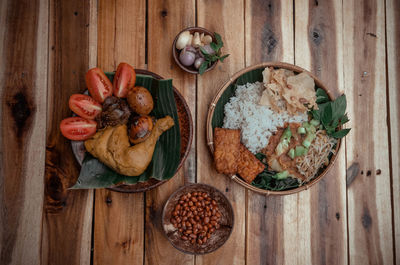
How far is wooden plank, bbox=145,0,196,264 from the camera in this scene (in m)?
2.02

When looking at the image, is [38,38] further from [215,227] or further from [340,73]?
[340,73]

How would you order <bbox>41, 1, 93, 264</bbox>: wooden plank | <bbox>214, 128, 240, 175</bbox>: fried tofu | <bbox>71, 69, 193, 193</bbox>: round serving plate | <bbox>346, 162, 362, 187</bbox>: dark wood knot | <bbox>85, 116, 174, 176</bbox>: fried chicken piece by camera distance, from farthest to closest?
<bbox>346, 162, 362, 187</bbox>: dark wood knot < <bbox>41, 1, 93, 264</bbox>: wooden plank < <bbox>214, 128, 240, 175</bbox>: fried tofu < <bbox>71, 69, 193, 193</bbox>: round serving plate < <bbox>85, 116, 174, 176</bbox>: fried chicken piece

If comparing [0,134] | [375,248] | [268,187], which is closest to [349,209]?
[375,248]

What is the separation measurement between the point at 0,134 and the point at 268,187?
7.10ft

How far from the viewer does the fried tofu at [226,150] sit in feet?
6.13

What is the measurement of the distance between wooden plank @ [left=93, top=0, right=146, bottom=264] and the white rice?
849 millimetres

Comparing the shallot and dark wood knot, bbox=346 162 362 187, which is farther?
dark wood knot, bbox=346 162 362 187

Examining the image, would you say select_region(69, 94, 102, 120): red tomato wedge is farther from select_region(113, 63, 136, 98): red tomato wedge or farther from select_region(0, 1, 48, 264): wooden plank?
select_region(0, 1, 48, 264): wooden plank

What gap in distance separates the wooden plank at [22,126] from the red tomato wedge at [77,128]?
50cm

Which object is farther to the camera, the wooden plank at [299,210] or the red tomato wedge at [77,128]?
the wooden plank at [299,210]

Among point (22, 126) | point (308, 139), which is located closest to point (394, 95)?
point (308, 139)

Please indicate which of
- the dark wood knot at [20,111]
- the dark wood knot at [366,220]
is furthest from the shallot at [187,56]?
the dark wood knot at [366,220]

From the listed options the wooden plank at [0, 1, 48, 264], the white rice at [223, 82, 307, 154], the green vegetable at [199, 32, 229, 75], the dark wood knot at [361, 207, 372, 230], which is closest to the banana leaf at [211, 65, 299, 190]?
the white rice at [223, 82, 307, 154]

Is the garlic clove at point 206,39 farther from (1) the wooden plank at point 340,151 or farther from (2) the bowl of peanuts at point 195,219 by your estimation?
(2) the bowl of peanuts at point 195,219
